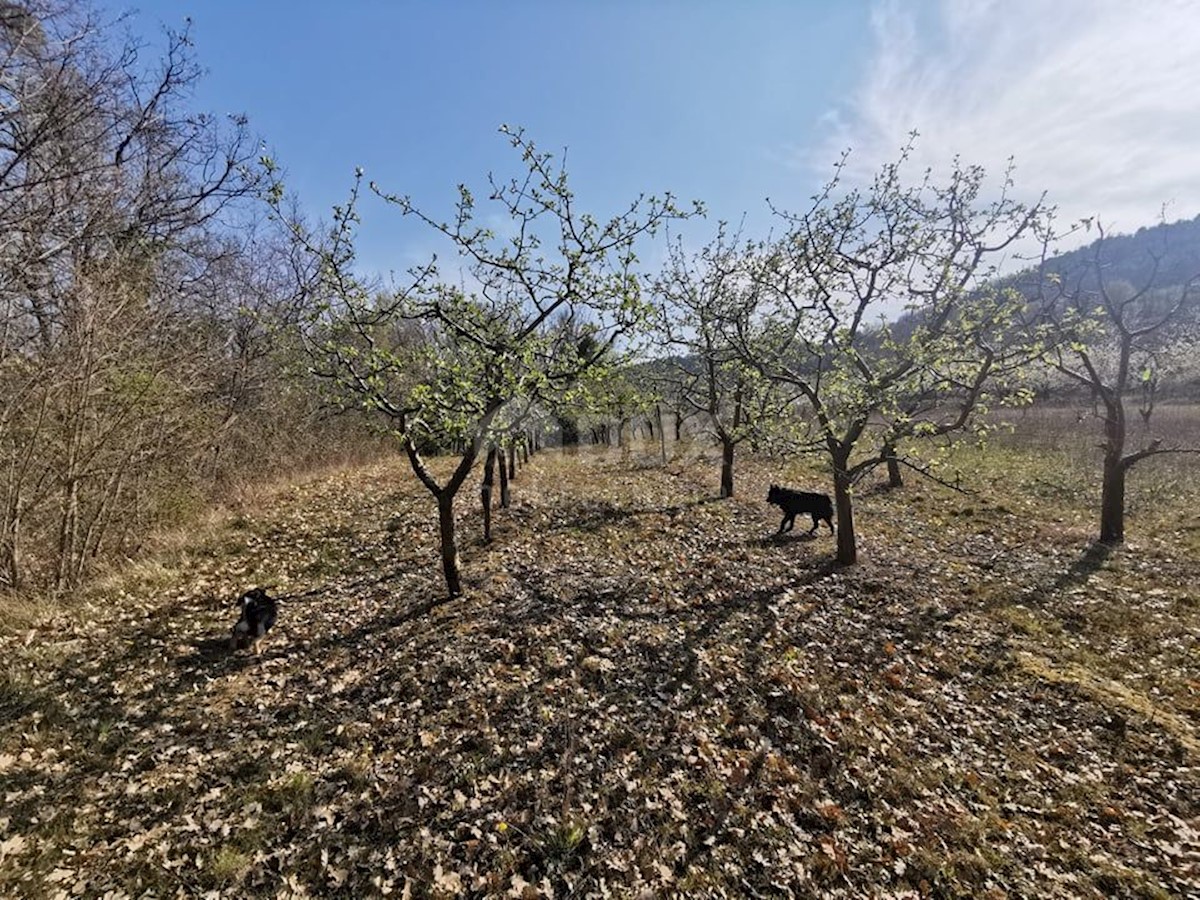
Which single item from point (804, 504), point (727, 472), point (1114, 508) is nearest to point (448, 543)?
point (804, 504)

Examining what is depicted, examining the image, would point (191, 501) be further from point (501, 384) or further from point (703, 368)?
point (703, 368)

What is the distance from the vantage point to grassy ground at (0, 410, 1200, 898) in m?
4.29

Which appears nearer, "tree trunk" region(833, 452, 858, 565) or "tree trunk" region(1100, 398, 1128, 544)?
"tree trunk" region(833, 452, 858, 565)

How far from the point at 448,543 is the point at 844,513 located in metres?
7.76

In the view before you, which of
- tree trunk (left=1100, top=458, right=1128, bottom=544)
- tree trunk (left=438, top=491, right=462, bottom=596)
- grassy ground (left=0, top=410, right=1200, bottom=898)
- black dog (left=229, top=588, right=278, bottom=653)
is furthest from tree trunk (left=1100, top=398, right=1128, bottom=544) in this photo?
black dog (left=229, top=588, right=278, bottom=653)

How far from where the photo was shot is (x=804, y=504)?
12609 millimetres

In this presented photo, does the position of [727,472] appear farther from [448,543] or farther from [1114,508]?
[448,543]

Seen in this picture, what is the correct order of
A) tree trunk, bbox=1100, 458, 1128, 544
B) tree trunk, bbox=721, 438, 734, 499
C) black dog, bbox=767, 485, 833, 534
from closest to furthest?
1. tree trunk, bbox=1100, 458, 1128, 544
2. black dog, bbox=767, 485, 833, 534
3. tree trunk, bbox=721, 438, 734, 499

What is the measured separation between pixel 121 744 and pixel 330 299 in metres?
5.95

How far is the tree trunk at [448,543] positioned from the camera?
8.52 metres

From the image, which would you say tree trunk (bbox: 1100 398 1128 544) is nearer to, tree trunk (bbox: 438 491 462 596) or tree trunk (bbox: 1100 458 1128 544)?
tree trunk (bbox: 1100 458 1128 544)

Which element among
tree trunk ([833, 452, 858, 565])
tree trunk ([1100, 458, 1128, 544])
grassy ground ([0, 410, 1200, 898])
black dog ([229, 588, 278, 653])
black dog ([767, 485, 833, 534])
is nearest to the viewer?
grassy ground ([0, 410, 1200, 898])

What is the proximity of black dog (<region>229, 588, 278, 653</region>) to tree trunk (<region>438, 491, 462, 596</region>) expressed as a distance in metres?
2.54

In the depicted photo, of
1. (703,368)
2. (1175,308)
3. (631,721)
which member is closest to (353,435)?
(703,368)
